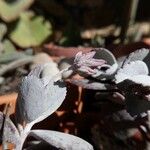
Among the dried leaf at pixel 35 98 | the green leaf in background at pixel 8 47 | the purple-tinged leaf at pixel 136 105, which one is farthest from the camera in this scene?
the green leaf in background at pixel 8 47

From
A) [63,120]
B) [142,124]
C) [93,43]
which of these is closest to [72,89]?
[63,120]

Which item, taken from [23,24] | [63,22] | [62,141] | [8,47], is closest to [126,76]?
[62,141]

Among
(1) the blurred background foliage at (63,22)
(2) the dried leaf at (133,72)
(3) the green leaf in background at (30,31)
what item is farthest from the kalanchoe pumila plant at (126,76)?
(3) the green leaf in background at (30,31)

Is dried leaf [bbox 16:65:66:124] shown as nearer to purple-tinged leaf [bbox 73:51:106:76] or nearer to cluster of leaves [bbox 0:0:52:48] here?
purple-tinged leaf [bbox 73:51:106:76]

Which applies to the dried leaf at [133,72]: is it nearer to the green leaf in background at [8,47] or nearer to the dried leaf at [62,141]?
the dried leaf at [62,141]

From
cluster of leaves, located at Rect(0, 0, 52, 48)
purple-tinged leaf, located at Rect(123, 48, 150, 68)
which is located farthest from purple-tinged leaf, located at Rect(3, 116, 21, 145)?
cluster of leaves, located at Rect(0, 0, 52, 48)

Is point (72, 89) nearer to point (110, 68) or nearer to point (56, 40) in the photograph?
point (110, 68)

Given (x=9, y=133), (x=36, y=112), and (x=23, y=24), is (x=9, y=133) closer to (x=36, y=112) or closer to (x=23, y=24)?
(x=36, y=112)
